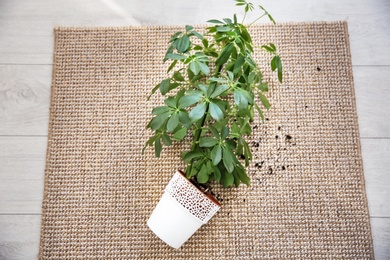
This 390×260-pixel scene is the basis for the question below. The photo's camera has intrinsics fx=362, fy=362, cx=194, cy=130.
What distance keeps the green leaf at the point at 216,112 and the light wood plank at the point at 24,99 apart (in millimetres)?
676

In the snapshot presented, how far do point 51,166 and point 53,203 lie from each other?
12 centimetres

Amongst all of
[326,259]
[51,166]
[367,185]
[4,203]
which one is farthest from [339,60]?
[4,203]

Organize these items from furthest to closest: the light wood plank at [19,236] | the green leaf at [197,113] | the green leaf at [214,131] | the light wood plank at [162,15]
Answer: the light wood plank at [162,15], the light wood plank at [19,236], the green leaf at [214,131], the green leaf at [197,113]

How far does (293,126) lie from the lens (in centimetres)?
122

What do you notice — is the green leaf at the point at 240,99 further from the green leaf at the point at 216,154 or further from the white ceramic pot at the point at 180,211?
the white ceramic pot at the point at 180,211

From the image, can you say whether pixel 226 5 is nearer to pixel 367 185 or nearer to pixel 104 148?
pixel 104 148

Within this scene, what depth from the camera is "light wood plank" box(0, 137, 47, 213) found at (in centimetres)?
117

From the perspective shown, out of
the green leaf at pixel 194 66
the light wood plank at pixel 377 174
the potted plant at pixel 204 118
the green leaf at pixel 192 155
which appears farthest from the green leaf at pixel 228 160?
the light wood plank at pixel 377 174

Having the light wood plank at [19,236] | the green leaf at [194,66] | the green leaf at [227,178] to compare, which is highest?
the green leaf at [194,66]

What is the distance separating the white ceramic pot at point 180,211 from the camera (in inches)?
39.6

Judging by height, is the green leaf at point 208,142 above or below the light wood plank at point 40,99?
below

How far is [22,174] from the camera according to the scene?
3.91ft

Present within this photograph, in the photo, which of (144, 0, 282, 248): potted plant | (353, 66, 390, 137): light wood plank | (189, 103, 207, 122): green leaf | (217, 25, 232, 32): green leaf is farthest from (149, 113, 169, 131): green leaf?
(353, 66, 390, 137): light wood plank

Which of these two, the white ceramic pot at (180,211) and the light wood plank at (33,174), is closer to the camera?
the white ceramic pot at (180,211)
